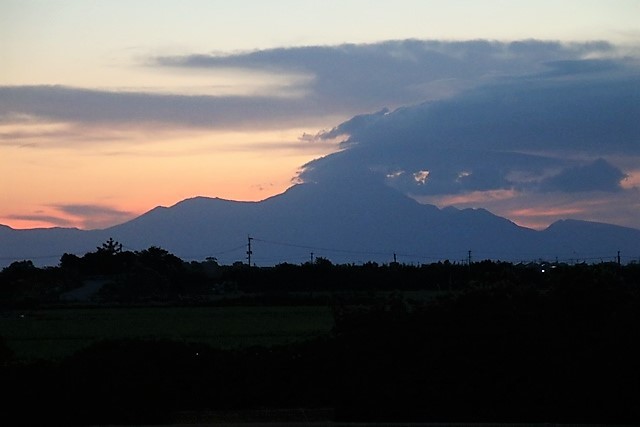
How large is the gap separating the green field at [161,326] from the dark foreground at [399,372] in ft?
38.9

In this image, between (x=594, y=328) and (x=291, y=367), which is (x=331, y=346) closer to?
(x=291, y=367)

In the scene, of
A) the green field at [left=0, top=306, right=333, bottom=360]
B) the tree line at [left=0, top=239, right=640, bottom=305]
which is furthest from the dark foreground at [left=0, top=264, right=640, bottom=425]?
the tree line at [left=0, top=239, right=640, bottom=305]

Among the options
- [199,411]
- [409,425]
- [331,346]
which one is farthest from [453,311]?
[199,411]

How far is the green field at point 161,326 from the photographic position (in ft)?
125

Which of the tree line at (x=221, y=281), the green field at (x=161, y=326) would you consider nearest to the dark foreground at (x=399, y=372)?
the green field at (x=161, y=326)

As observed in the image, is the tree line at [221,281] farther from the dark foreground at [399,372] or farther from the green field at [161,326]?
the dark foreground at [399,372]

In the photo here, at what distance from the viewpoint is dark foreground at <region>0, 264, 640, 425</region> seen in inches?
704

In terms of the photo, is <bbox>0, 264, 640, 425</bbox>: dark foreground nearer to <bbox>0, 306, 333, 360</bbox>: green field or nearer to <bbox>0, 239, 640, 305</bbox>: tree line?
<bbox>0, 306, 333, 360</bbox>: green field

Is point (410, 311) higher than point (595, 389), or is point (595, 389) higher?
point (410, 311)

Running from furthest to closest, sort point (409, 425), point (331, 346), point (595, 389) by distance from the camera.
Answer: point (331, 346) → point (595, 389) → point (409, 425)

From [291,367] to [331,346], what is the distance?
0.86 meters

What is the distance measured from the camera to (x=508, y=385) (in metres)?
18.1

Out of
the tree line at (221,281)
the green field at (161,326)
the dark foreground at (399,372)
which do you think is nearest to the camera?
the dark foreground at (399,372)

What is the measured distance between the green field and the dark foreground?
38.9 feet
